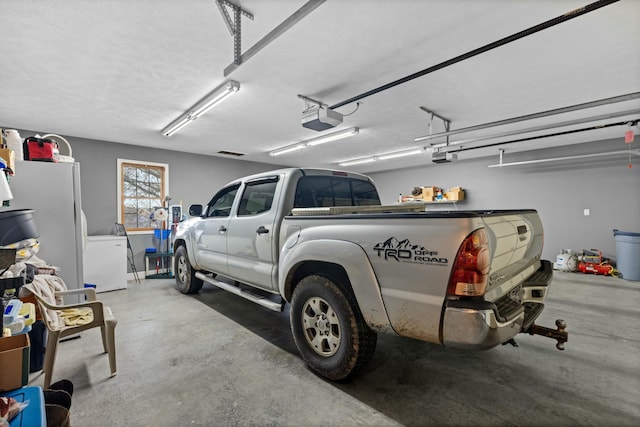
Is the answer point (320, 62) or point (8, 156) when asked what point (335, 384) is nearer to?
point (320, 62)

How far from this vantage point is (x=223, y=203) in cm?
391

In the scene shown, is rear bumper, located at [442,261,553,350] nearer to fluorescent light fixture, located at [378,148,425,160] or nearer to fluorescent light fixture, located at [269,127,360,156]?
fluorescent light fixture, located at [269,127,360,156]

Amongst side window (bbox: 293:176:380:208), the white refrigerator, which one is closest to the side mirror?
the white refrigerator

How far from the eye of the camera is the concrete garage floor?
1.79 m

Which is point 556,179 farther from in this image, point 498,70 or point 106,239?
point 106,239

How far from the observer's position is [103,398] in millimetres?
1988

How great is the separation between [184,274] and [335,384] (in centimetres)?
348

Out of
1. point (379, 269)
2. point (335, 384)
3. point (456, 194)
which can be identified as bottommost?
point (335, 384)

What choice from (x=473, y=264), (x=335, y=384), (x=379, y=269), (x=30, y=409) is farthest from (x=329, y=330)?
(x=30, y=409)

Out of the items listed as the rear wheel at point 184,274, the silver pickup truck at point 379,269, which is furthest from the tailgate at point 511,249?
the rear wheel at point 184,274

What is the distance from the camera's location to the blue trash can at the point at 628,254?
5.40m

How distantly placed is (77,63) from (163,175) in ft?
13.6

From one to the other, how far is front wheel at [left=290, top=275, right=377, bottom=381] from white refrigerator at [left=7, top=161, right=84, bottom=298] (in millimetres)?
2728

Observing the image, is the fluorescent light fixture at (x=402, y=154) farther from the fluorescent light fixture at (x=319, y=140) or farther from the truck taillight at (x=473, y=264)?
the truck taillight at (x=473, y=264)
